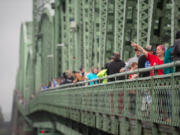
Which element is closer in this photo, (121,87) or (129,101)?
(129,101)

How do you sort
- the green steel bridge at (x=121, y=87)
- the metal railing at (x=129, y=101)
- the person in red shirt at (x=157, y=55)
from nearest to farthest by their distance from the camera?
the metal railing at (x=129, y=101) < the green steel bridge at (x=121, y=87) < the person in red shirt at (x=157, y=55)

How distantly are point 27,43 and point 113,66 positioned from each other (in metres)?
96.9

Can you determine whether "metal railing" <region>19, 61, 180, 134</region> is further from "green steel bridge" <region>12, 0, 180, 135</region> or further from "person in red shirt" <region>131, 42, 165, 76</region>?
"person in red shirt" <region>131, 42, 165, 76</region>

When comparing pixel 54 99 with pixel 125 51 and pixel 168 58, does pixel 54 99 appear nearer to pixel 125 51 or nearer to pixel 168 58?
pixel 125 51

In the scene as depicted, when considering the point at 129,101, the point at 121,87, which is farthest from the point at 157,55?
the point at 121,87

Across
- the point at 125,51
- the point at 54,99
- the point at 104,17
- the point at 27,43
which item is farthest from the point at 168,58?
the point at 27,43

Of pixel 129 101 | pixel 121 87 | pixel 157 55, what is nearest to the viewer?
pixel 157 55

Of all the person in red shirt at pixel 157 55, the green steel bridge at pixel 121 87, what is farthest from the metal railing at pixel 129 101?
the person in red shirt at pixel 157 55

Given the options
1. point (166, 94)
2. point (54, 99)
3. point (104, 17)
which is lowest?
point (54, 99)

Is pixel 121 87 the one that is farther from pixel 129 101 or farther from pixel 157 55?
pixel 157 55

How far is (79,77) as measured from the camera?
72.6 feet

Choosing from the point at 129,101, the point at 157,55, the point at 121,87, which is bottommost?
the point at 129,101

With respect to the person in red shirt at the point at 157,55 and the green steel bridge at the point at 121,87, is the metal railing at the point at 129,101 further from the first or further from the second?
the person in red shirt at the point at 157,55

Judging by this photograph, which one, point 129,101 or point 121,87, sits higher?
point 121,87
